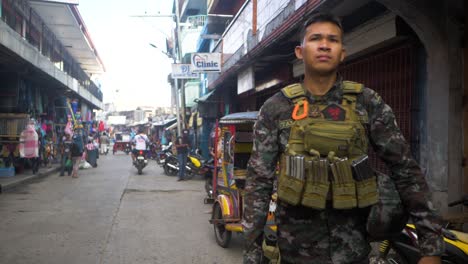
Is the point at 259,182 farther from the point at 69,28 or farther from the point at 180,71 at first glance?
the point at 69,28

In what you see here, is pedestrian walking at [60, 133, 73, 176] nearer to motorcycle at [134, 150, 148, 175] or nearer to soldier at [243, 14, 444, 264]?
motorcycle at [134, 150, 148, 175]

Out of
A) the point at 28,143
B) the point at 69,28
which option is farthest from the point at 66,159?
the point at 69,28

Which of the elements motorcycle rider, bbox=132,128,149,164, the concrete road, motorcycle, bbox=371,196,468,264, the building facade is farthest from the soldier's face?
motorcycle rider, bbox=132,128,149,164

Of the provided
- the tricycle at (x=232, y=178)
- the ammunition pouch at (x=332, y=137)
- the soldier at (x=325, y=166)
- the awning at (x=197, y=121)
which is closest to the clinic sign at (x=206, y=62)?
the tricycle at (x=232, y=178)

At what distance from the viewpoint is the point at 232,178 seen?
6.04 meters

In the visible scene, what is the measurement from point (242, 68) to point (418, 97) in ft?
19.5

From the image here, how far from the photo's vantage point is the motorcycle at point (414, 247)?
9.26ft

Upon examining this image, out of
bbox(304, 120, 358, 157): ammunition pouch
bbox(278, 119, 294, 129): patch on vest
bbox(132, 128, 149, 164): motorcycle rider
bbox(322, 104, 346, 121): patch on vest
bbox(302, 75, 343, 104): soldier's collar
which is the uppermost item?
bbox(302, 75, 343, 104): soldier's collar

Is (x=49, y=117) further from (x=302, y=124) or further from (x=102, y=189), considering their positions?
(x=302, y=124)

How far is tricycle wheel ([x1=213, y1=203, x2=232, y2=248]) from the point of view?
5.66 metres

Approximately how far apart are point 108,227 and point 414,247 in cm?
485

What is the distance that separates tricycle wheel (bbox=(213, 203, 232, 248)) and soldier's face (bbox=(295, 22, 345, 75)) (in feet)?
13.5

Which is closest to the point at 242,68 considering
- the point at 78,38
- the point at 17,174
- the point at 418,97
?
the point at 418,97

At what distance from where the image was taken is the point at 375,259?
3.64m
